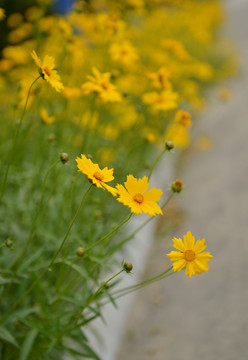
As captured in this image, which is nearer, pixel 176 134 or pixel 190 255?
pixel 190 255

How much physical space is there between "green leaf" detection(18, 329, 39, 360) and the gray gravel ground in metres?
0.68

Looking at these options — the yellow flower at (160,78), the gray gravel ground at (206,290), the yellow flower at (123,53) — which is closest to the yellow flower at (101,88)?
the yellow flower at (160,78)

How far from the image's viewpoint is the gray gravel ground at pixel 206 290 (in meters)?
1.84

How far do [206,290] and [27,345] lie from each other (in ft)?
3.63

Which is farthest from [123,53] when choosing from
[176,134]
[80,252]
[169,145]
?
[80,252]

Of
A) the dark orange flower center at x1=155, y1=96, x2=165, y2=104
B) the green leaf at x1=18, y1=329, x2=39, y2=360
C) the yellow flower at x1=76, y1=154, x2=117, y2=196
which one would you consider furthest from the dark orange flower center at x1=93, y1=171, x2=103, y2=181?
the dark orange flower center at x1=155, y1=96, x2=165, y2=104

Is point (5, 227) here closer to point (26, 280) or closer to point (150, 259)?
point (26, 280)

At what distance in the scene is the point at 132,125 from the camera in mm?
2475

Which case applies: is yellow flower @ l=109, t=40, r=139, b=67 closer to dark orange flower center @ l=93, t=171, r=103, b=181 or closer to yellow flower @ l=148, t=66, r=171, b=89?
yellow flower @ l=148, t=66, r=171, b=89

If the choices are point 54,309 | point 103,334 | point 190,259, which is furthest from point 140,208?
point 103,334

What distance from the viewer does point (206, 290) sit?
214cm

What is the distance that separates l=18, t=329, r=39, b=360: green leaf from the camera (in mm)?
1221

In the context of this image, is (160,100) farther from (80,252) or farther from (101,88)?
(80,252)

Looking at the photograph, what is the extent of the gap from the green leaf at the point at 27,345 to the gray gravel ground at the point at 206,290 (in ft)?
2.23
